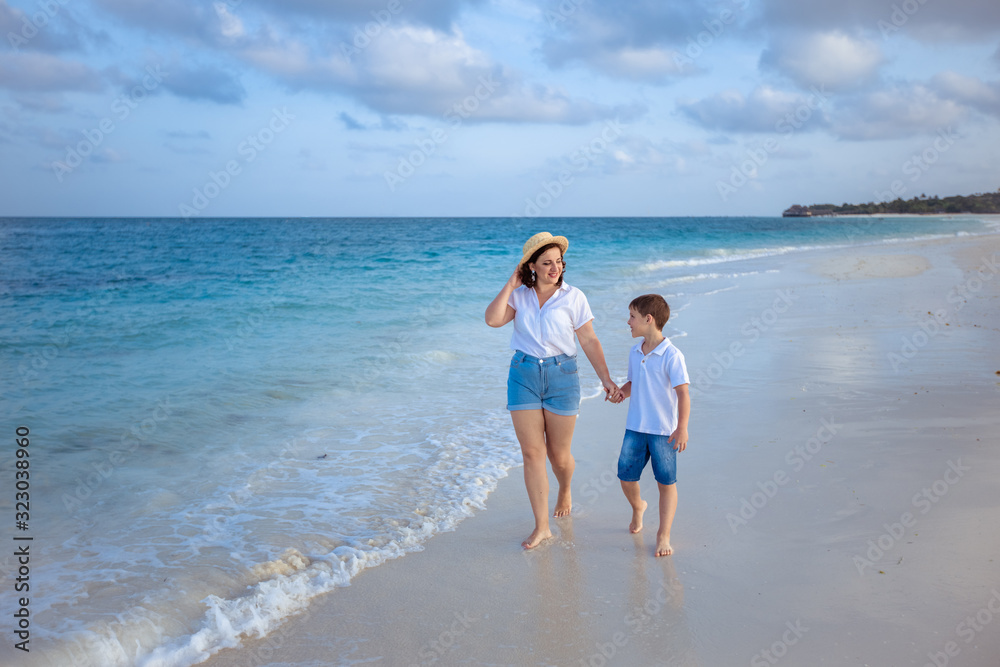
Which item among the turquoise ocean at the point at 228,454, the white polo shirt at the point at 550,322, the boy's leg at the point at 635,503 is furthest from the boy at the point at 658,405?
the turquoise ocean at the point at 228,454

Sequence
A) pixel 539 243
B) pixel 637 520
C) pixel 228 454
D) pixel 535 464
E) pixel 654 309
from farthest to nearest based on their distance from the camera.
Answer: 1. pixel 228 454
2. pixel 637 520
3. pixel 535 464
4. pixel 539 243
5. pixel 654 309

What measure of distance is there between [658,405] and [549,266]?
1017mm

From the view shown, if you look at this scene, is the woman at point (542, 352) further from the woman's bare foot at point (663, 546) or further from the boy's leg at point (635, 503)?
the woman's bare foot at point (663, 546)

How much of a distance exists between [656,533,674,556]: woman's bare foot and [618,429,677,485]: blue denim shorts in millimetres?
304

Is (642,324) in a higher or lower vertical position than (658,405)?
higher

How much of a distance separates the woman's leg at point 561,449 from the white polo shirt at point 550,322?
402 millimetres

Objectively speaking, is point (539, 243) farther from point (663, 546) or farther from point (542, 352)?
point (663, 546)

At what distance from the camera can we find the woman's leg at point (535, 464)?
396 centimetres

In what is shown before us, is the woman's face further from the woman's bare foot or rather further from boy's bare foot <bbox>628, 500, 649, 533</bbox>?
the woman's bare foot

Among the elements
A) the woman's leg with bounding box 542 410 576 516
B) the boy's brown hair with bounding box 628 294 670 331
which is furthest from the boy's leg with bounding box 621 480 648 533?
the boy's brown hair with bounding box 628 294 670 331

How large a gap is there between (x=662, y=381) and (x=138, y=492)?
4018mm

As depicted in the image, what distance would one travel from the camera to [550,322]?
153 inches

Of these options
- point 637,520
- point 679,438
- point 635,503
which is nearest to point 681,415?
point 679,438

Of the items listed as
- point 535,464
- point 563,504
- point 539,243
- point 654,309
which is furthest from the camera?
point 563,504
